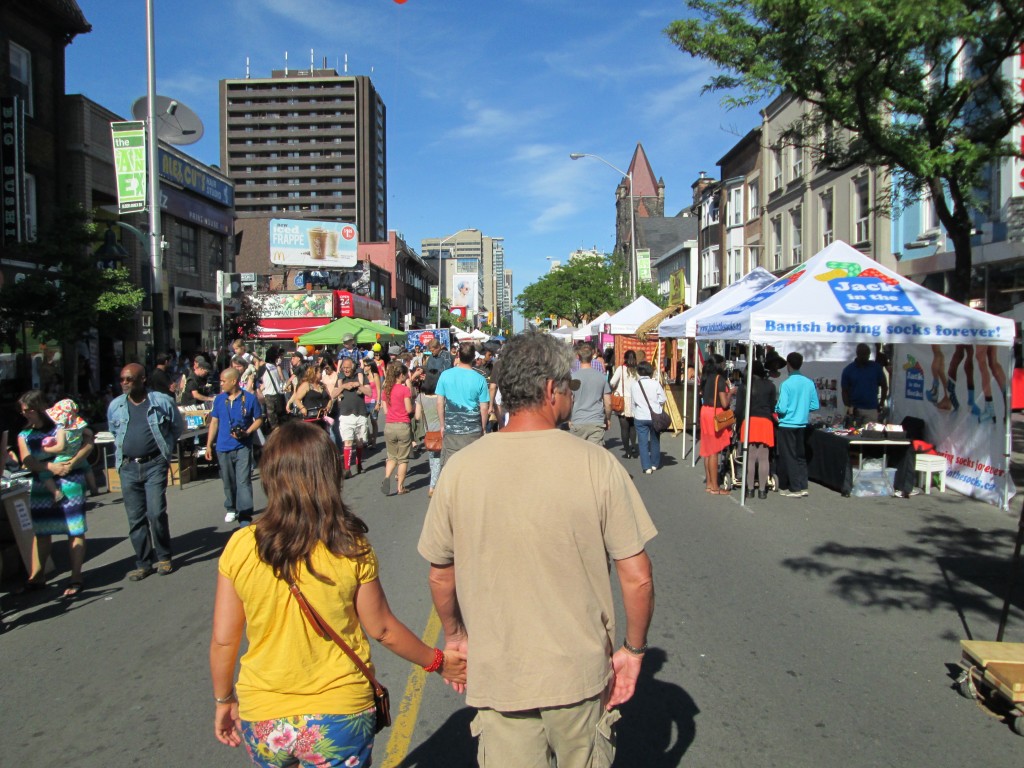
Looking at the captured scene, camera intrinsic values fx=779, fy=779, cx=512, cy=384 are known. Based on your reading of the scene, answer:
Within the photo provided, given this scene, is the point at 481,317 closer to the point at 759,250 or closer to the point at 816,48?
the point at 759,250

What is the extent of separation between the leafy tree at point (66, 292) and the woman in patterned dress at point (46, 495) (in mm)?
8767

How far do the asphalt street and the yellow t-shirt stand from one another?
2.78 feet

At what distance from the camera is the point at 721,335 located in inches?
433

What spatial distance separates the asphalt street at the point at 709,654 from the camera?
12.7 ft

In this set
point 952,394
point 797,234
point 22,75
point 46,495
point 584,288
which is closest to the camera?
point 46,495

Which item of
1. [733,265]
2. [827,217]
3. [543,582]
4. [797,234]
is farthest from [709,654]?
[733,265]

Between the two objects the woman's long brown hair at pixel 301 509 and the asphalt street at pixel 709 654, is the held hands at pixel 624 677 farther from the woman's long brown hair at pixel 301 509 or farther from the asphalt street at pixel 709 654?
the woman's long brown hair at pixel 301 509

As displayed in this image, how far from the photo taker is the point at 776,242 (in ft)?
103

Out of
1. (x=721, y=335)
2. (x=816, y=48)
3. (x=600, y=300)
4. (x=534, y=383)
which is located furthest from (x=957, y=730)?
(x=600, y=300)

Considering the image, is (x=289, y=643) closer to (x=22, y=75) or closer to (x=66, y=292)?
(x=66, y=292)

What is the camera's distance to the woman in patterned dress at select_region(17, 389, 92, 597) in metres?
6.39

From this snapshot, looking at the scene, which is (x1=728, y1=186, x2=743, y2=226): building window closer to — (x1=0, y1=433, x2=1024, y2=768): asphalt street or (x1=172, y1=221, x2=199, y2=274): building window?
(x1=172, y1=221, x2=199, y2=274): building window

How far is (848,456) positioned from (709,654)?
626 cm

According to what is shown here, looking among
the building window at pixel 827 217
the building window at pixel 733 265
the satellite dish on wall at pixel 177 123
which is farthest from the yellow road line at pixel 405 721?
the building window at pixel 733 265
